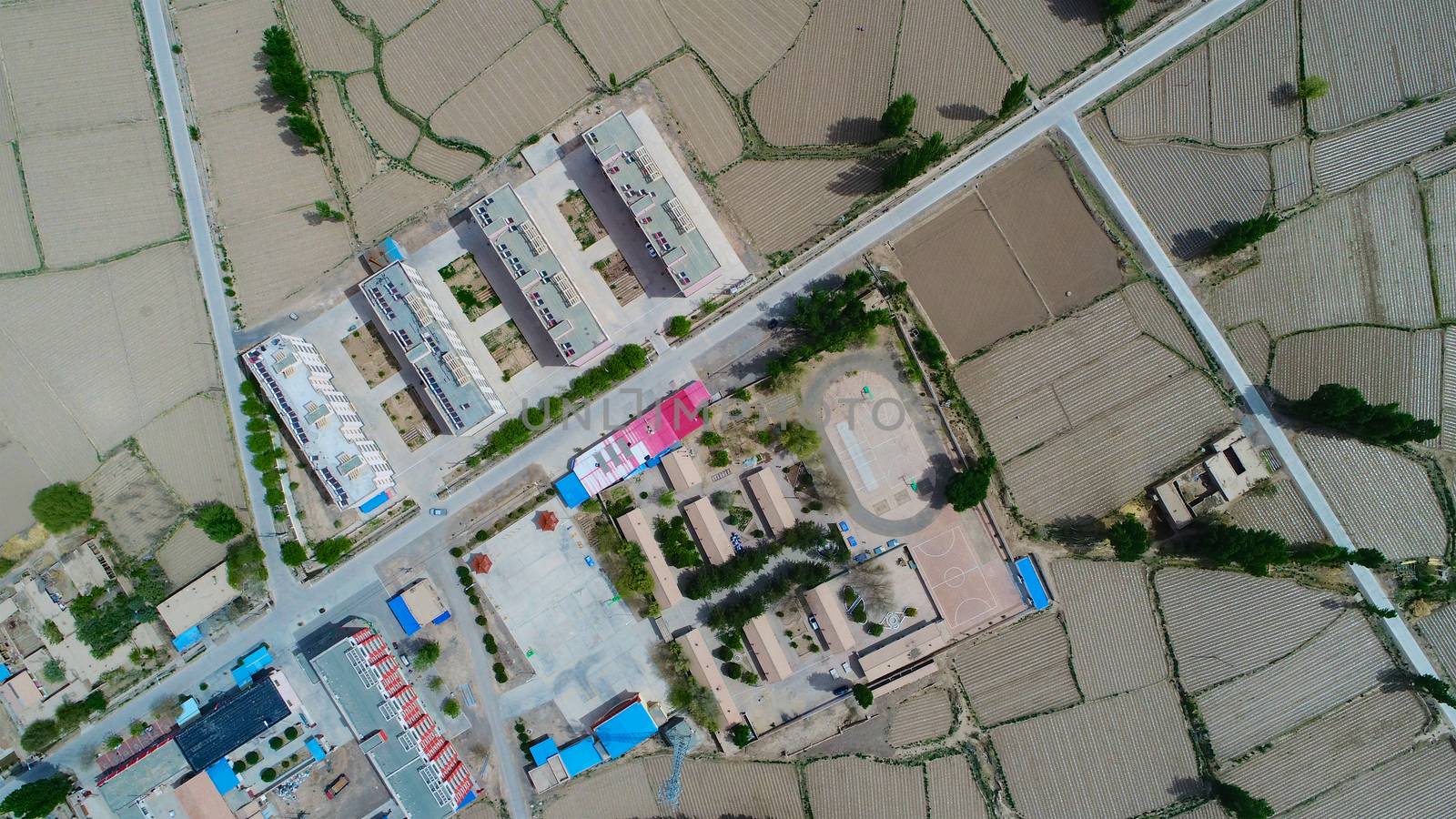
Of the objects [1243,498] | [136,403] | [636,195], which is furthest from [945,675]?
[136,403]

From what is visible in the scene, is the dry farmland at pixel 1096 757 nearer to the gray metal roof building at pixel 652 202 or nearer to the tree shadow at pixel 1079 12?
the gray metal roof building at pixel 652 202

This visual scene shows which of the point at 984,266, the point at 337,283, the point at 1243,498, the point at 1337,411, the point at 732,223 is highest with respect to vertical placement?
the point at 337,283

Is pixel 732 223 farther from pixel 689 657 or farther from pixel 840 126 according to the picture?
pixel 689 657

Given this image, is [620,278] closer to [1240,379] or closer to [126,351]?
[126,351]

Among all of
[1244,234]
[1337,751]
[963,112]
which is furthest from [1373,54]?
[1337,751]

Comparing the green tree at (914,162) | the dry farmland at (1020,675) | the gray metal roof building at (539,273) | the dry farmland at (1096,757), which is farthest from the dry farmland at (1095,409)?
the gray metal roof building at (539,273)

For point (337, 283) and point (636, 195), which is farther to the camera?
point (337, 283)

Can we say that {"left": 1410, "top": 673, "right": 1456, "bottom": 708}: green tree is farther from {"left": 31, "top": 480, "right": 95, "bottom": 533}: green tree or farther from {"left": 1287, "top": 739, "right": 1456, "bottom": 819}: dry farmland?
{"left": 31, "top": 480, "right": 95, "bottom": 533}: green tree
